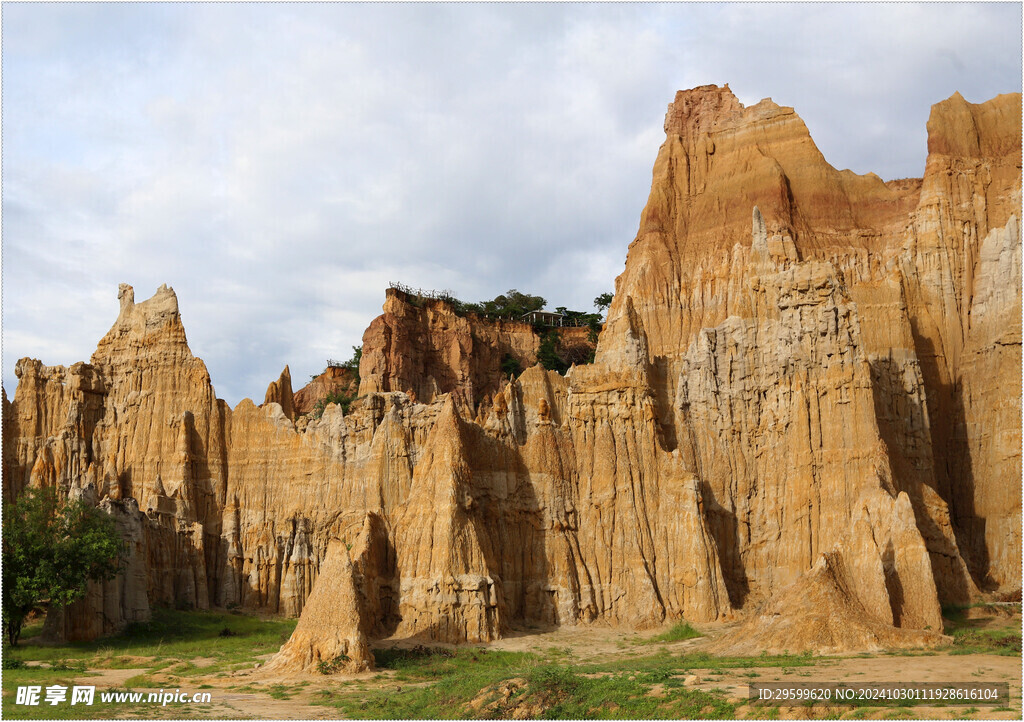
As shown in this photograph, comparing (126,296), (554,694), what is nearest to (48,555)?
(554,694)

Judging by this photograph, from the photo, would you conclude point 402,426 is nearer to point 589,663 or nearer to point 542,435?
point 542,435

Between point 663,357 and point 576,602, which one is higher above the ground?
point 663,357

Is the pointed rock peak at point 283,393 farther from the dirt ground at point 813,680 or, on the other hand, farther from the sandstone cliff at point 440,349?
the dirt ground at point 813,680

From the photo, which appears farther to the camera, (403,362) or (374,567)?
(403,362)

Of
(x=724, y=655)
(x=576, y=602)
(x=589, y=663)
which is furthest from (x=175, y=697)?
(x=576, y=602)

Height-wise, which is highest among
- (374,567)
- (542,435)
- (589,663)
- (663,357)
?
(663,357)

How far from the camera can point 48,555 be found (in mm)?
38656

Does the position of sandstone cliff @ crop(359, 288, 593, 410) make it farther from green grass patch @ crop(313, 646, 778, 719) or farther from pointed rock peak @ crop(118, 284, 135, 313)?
green grass patch @ crop(313, 646, 778, 719)

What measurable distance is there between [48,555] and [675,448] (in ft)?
94.9

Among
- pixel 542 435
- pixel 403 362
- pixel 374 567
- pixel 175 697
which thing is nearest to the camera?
pixel 175 697

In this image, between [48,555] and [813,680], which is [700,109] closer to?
[48,555]

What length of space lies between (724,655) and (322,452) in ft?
92.2

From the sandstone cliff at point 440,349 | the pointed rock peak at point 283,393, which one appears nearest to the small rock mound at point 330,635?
the pointed rock peak at point 283,393

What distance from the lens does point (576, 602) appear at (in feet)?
157
